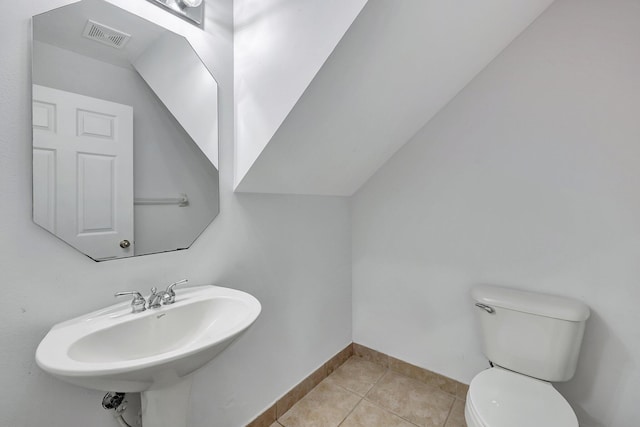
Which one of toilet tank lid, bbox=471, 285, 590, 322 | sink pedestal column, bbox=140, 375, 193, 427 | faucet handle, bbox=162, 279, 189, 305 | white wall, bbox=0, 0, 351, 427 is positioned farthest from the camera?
toilet tank lid, bbox=471, 285, 590, 322

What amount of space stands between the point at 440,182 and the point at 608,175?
73 cm

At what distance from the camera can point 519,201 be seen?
1.46 meters

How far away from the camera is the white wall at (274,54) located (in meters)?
0.93

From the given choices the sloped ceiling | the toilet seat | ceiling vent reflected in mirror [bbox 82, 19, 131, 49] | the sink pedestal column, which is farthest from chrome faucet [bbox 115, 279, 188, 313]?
the toilet seat

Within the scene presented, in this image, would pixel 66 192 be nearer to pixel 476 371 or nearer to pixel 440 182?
pixel 440 182

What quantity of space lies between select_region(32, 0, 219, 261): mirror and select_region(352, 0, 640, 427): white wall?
1.26 m

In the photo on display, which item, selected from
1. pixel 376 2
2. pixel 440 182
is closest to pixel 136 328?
pixel 376 2

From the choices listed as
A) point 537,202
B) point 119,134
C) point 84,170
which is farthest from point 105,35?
point 537,202

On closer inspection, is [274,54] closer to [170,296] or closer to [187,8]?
[187,8]

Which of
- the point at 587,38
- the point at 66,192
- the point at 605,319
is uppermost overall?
the point at 587,38

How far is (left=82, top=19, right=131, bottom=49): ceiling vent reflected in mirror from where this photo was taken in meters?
0.86

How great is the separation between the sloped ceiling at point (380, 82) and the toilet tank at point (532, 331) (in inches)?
41.6

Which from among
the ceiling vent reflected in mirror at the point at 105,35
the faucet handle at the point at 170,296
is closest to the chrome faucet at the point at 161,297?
the faucet handle at the point at 170,296

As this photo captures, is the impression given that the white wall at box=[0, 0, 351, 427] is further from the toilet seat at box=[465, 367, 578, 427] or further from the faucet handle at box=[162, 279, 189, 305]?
the toilet seat at box=[465, 367, 578, 427]
